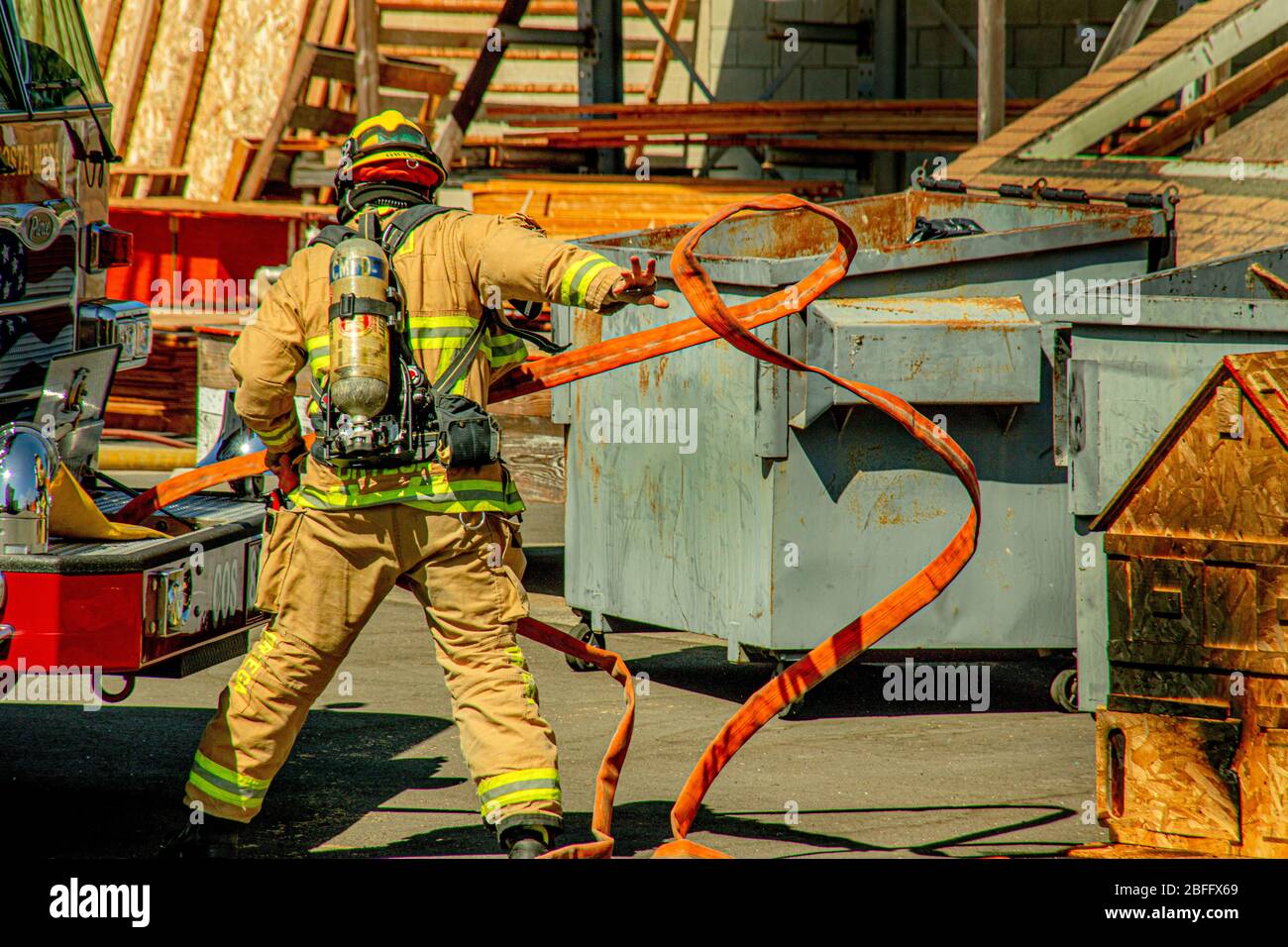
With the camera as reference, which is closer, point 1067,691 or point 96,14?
point 1067,691

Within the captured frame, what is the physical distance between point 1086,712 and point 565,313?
2.50 metres

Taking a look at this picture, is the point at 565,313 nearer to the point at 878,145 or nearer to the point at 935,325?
the point at 935,325

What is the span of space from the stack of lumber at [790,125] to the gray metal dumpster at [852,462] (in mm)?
6840

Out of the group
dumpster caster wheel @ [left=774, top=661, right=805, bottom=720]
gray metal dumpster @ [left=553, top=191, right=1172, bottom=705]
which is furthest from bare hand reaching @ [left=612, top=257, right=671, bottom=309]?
dumpster caster wheel @ [left=774, top=661, right=805, bottom=720]

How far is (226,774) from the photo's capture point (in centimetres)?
417

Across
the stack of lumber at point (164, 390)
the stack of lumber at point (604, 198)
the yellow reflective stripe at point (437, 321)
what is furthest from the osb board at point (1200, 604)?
the stack of lumber at point (164, 390)

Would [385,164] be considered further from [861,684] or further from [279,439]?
[861,684]

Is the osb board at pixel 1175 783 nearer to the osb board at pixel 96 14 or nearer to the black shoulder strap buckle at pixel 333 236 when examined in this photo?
the black shoulder strap buckle at pixel 333 236

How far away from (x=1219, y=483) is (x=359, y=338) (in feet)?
6.64

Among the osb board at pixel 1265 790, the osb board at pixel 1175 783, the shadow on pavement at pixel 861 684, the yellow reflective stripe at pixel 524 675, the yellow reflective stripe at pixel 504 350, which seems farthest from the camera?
the shadow on pavement at pixel 861 684

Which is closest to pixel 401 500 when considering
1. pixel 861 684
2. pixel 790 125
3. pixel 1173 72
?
pixel 861 684

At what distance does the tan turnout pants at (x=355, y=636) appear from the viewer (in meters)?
4.17

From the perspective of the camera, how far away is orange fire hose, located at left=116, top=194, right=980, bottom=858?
14.1ft
